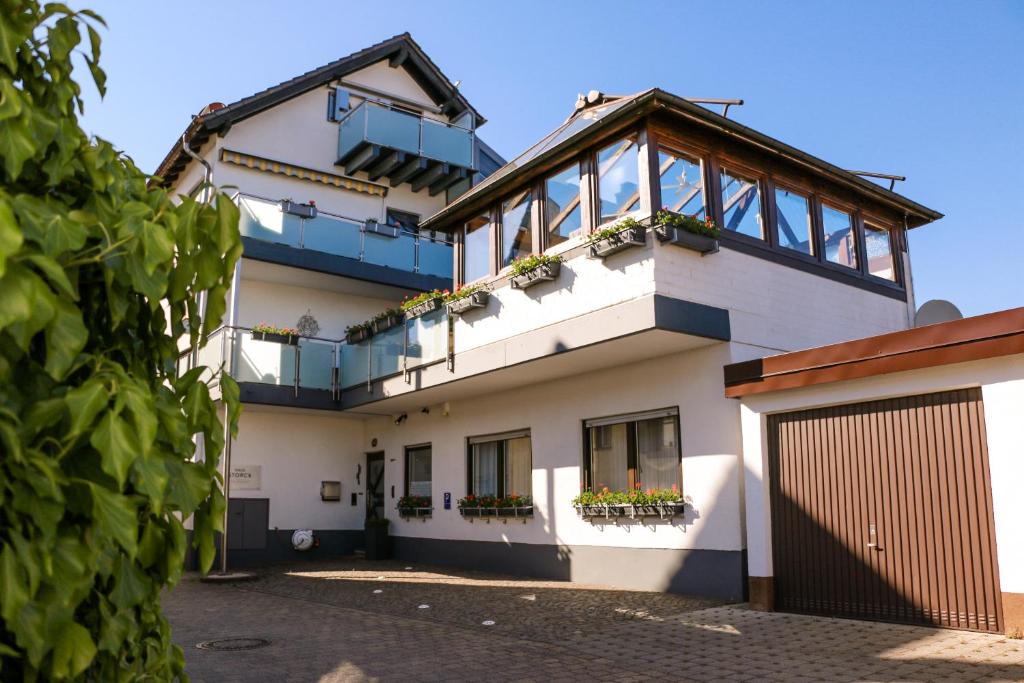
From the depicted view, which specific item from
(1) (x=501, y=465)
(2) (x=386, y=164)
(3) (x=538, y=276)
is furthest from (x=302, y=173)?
(3) (x=538, y=276)

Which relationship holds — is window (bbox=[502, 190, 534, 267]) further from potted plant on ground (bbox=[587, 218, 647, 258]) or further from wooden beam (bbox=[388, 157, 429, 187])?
wooden beam (bbox=[388, 157, 429, 187])

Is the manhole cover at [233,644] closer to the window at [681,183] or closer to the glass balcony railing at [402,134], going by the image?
the window at [681,183]

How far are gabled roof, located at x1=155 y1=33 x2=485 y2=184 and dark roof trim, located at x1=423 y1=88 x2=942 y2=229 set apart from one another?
20.6ft

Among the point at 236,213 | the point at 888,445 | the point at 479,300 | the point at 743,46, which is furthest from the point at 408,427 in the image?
the point at 236,213

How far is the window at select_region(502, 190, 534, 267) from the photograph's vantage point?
45.1 ft

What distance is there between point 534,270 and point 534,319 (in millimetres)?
706

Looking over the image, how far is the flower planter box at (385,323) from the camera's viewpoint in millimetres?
16234

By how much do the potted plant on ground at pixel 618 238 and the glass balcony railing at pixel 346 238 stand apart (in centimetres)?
829

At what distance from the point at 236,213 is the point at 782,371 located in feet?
29.0

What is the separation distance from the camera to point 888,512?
8.90 m

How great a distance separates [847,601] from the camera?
362 inches

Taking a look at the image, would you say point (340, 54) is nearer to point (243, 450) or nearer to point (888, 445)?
point (243, 450)

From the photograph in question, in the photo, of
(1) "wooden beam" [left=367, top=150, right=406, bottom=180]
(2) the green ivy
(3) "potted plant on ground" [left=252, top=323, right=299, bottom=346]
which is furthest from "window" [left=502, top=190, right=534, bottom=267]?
(2) the green ivy

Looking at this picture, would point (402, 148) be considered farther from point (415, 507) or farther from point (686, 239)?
point (686, 239)
